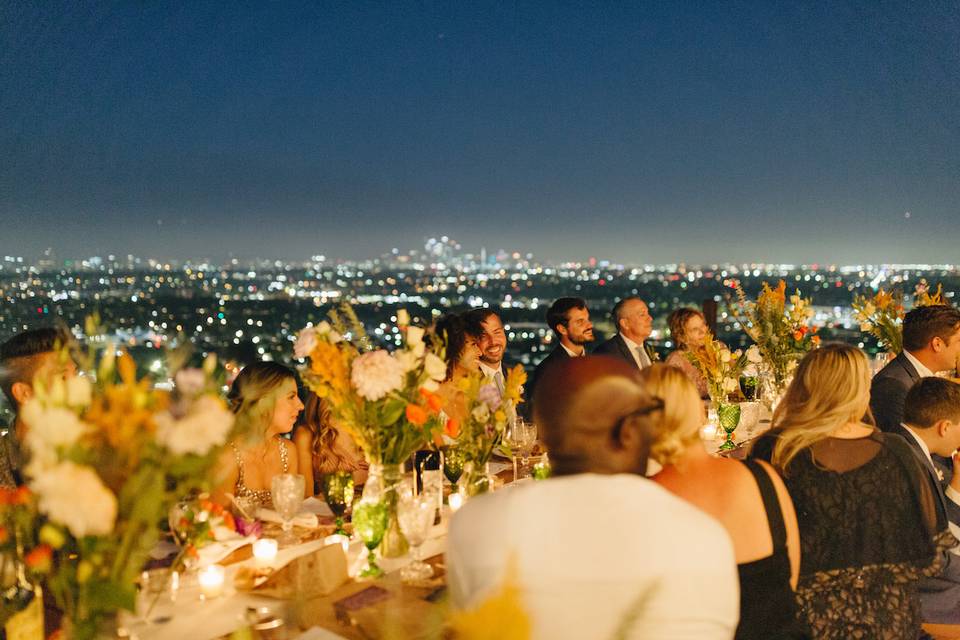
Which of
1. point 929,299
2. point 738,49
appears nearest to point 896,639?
point 929,299

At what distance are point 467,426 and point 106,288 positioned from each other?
47.1ft

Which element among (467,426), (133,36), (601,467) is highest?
(133,36)

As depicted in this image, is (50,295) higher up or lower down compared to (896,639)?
higher up

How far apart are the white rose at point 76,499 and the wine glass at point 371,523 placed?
92 cm

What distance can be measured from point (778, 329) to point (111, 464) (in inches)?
160

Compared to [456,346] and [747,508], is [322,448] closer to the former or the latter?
[456,346]

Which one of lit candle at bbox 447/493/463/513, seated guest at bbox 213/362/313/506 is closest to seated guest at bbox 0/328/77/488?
seated guest at bbox 213/362/313/506

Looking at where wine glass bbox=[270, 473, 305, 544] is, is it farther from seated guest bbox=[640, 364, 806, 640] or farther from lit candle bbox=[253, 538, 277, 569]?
seated guest bbox=[640, 364, 806, 640]

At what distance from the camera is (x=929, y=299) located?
16.0 ft

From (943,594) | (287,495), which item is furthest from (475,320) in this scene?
(943,594)

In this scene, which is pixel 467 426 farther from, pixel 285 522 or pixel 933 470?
pixel 933 470

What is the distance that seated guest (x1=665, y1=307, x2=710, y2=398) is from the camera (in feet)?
16.8

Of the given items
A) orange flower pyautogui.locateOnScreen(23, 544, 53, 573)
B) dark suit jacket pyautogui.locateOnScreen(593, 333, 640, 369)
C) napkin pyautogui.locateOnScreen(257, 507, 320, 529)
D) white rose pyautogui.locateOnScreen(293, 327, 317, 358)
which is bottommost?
napkin pyautogui.locateOnScreen(257, 507, 320, 529)

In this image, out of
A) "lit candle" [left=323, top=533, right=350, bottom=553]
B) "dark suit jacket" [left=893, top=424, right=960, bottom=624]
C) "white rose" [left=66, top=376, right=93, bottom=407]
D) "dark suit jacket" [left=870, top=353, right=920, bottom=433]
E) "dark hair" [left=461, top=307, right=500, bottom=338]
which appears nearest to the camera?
"white rose" [left=66, top=376, right=93, bottom=407]
